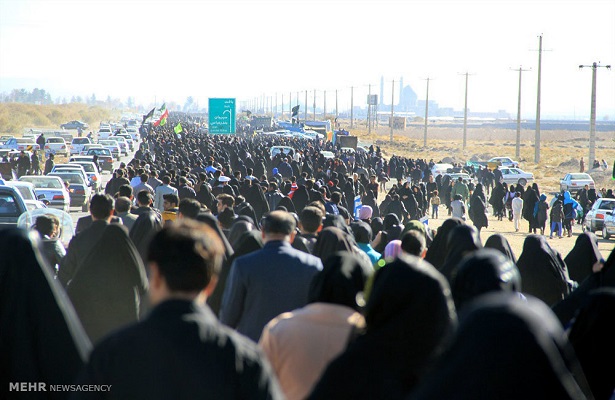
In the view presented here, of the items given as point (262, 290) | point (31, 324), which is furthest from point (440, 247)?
point (31, 324)

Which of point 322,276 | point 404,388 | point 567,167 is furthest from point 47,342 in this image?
point 567,167

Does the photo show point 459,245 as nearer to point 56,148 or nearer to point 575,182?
point 575,182

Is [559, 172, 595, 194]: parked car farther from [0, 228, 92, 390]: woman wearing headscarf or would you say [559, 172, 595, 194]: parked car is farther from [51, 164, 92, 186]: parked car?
[0, 228, 92, 390]: woman wearing headscarf

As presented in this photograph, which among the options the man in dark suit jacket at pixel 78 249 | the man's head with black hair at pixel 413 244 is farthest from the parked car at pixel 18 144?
the man's head with black hair at pixel 413 244

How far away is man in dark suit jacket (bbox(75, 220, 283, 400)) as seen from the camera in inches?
116

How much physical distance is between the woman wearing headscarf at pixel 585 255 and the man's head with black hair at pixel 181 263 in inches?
193

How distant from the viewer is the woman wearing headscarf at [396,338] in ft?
11.1

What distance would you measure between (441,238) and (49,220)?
349cm

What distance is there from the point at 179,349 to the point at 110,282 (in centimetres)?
328

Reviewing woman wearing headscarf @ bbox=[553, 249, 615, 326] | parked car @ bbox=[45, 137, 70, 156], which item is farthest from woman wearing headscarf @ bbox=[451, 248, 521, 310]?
parked car @ bbox=[45, 137, 70, 156]

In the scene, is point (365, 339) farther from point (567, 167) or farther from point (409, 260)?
point (567, 167)

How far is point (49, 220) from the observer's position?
8445 mm

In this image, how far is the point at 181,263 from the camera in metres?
3.09

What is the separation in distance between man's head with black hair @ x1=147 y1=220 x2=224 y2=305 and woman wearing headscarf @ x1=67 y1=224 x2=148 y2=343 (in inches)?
116
